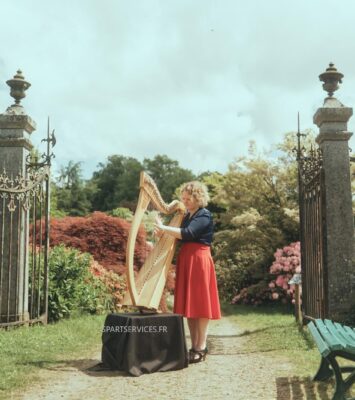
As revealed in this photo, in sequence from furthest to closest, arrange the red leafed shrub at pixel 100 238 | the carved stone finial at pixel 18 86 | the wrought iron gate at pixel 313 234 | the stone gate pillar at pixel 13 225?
1. the red leafed shrub at pixel 100 238
2. the carved stone finial at pixel 18 86
3. the stone gate pillar at pixel 13 225
4. the wrought iron gate at pixel 313 234

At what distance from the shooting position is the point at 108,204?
3800cm

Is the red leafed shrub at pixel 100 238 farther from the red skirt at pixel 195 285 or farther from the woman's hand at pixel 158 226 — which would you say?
the woman's hand at pixel 158 226

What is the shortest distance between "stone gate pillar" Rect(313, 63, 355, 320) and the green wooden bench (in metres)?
2.14

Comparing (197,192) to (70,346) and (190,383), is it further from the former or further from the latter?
(70,346)

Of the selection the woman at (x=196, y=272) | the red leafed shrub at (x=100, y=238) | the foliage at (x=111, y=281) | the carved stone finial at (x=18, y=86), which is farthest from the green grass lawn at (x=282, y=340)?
the carved stone finial at (x=18, y=86)

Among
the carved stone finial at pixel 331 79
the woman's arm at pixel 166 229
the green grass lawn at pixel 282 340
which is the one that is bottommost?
the green grass lawn at pixel 282 340

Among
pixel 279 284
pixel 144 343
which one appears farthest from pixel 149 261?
pixel 279 284

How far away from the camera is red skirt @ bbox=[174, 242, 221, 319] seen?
5145 mm

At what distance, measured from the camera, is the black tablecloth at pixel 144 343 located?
15.1 feet

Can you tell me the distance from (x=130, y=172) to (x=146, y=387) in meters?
35.2

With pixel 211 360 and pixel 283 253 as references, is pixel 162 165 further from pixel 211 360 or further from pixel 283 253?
pixel 211 360

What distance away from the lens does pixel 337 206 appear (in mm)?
6477

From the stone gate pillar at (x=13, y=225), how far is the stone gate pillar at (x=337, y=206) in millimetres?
4103

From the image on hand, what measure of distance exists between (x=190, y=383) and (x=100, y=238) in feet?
24.0
